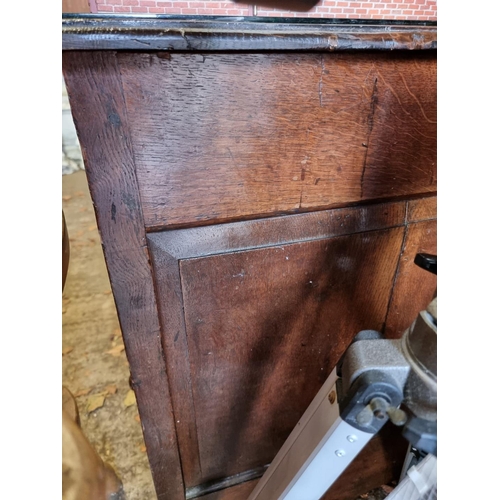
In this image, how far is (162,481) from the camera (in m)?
1.07

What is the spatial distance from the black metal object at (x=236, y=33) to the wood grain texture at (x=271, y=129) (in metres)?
0.03

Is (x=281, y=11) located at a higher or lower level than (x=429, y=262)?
higher

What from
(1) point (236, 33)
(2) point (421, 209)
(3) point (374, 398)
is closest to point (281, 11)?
(2) point (421, 209)

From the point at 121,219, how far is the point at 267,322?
426 mm

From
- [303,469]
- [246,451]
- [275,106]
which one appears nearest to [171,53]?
[275,106]

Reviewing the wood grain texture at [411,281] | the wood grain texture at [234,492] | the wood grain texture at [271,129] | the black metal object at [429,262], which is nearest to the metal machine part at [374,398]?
the black metal object at [429,262]

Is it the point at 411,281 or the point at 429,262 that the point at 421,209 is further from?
the point at 429,262

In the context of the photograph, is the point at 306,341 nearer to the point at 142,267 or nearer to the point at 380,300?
the point at 380,300

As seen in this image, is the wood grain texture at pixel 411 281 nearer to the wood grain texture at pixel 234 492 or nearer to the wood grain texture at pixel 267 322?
the wood grain texture at pixel 267 322

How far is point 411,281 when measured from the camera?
97 cm

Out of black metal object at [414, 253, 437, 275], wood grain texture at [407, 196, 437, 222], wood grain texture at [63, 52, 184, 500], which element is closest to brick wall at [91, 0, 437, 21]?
wood grain texture at [407, 196, 437, 222]

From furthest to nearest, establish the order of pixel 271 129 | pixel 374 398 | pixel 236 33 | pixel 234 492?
pixel 234 492 < pixel 271 129 < pixel 236 33 < pixel 374 398

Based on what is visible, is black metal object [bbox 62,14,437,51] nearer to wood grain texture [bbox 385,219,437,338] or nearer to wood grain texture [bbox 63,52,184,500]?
wood grain texture [bbox 63,52,184,500]

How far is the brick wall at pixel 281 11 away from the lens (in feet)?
10.6
